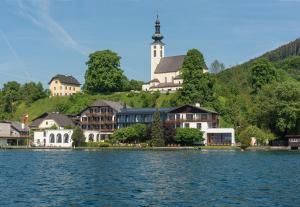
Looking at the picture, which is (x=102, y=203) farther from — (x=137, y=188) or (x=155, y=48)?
(x=155, y=48)

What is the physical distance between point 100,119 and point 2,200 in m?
94.3

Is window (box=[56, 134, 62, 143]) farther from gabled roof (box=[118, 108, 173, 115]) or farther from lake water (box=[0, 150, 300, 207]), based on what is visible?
lake water (box=[0, 150, 300, 207])

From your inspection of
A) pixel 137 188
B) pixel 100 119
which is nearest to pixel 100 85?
pixel 100 119

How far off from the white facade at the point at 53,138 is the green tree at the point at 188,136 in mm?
27101

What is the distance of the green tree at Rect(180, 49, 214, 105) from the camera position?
12069 cm

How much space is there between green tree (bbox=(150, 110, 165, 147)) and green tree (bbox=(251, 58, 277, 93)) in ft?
112

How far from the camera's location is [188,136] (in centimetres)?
10406

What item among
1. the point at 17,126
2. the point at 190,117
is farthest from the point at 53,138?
the point at 190,117

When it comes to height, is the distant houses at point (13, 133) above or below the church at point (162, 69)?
below

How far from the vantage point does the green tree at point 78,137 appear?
11238 cm

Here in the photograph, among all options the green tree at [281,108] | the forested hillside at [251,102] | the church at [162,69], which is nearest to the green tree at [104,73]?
the church at [162,69]

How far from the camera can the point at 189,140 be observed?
105 m

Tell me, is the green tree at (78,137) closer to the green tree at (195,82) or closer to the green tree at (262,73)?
the green tree at (195,82)

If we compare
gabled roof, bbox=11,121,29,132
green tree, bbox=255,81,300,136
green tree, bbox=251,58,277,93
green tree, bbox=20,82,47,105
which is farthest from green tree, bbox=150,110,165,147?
green tree, bbox=20,82,47,105
